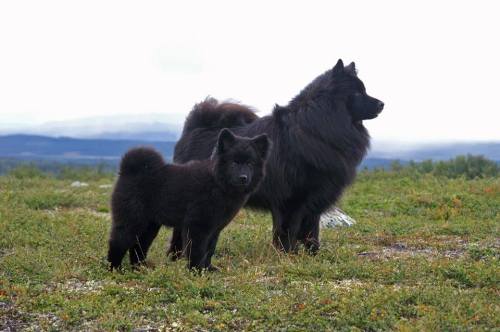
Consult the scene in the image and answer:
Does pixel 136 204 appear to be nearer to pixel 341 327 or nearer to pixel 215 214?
pixel 215 214

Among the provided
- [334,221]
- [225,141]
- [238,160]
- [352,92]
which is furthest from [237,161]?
[334,221]

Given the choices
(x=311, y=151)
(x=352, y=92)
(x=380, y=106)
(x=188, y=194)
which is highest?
(x=352, y=92)

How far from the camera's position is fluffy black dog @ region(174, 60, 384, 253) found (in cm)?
903

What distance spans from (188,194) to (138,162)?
0.69m

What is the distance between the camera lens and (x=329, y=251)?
9.12 meters

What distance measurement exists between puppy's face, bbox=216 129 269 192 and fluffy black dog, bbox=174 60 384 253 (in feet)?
4.13

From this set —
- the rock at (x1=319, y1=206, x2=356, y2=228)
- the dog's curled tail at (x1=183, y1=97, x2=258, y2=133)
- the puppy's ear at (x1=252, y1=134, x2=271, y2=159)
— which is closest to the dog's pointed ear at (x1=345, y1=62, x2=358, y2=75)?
the dog's curled tail at (x1=183, y1=97, x2=258, y2=133)

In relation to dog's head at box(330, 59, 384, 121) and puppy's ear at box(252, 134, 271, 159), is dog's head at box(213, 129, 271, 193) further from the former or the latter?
dog's head at box(330, 59, 384, 121)

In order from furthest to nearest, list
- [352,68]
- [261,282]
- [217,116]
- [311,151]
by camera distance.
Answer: [217,116] → [352,68] → [311,151] → [261,282]

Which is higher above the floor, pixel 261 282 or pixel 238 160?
pixel 238 160

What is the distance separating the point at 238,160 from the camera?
758 centimetres

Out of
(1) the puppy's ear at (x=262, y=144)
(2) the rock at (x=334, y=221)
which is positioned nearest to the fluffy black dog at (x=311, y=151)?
(1) the puppy's ear at (x=262, y=144)

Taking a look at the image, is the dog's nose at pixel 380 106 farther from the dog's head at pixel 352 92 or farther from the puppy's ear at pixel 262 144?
the puppy's ear at pixel 262 144

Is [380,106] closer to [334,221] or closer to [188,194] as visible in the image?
[188,194]
